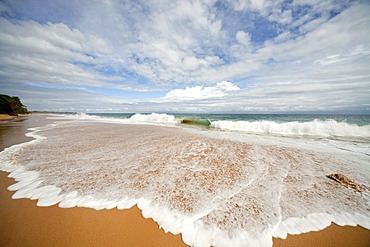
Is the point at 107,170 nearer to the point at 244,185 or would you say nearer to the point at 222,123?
the point at 244,185

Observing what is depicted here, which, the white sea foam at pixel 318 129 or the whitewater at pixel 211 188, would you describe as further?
the white sea foam at pixel 318 129

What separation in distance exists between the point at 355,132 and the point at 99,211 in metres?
18.9

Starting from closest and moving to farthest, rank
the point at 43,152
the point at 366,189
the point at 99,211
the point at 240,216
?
1. the point at 240,216
2. the point at 99,211
3. the point at 366,189
4. the point at 43,152

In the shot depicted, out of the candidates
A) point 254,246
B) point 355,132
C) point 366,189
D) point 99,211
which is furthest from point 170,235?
point 355,132

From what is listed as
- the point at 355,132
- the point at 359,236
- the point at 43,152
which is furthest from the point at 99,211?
the point at 355,132

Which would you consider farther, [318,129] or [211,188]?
[318,129]

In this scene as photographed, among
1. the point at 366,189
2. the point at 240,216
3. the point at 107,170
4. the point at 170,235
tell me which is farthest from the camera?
the point at 107,170

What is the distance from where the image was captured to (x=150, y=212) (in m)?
2.85

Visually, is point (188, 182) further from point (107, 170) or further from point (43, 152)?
point (43, 152)

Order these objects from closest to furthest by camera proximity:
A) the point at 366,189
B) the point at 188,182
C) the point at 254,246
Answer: the point at 254,246, the point at 366,189, the point at 188,182

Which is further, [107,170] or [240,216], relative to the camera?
[107,170]

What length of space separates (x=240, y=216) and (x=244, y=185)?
48.4 inches

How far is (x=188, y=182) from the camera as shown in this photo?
12.9 ft

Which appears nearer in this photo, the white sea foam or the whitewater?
the whitewater
